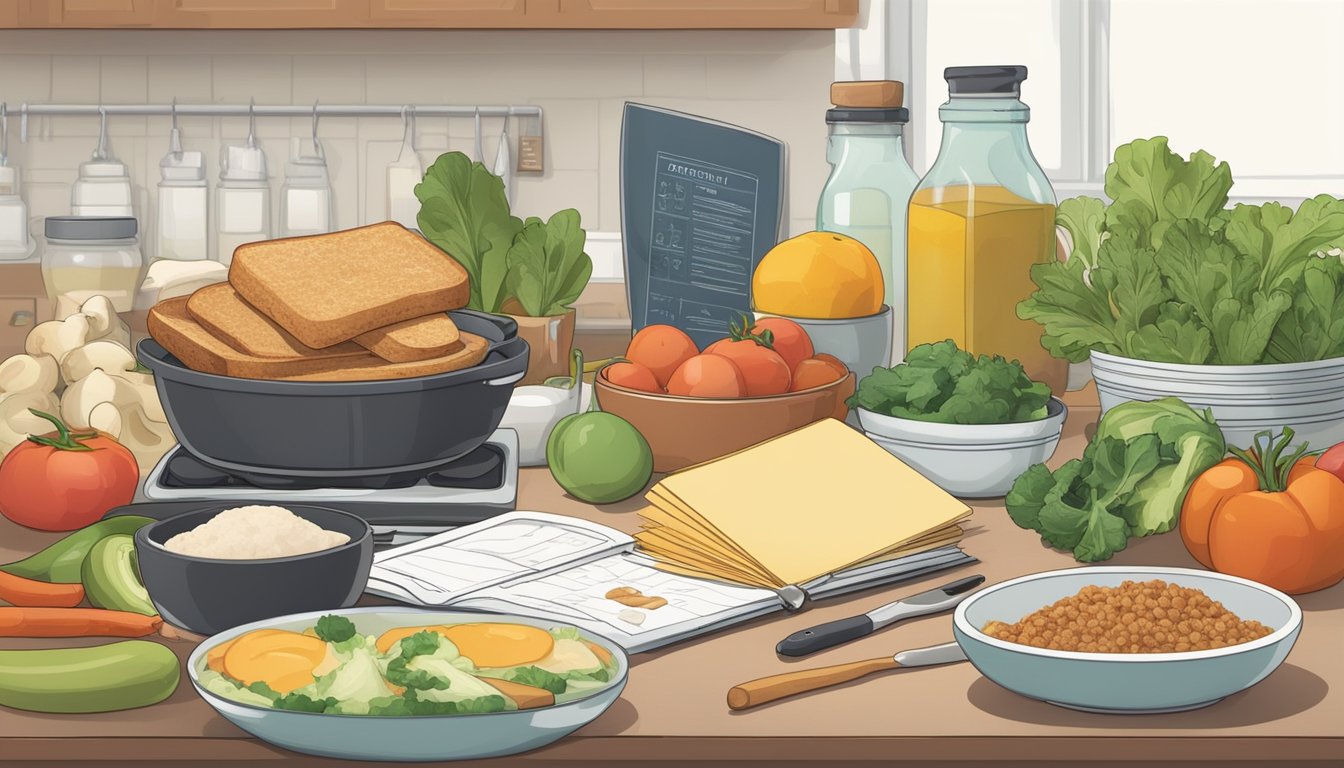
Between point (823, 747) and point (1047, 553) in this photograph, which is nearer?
point (823, 747)

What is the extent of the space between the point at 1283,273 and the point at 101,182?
274cm

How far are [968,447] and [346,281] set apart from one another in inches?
24.8

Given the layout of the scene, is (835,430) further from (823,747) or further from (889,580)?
(823,747)

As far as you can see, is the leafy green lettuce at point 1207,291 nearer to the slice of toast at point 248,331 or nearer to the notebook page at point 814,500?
the notebook page at point 814,500

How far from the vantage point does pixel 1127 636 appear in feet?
2.98

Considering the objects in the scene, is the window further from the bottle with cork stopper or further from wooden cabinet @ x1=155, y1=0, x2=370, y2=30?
the bottle with cork stopper

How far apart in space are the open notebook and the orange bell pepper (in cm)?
20

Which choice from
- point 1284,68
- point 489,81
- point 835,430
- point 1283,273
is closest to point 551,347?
point 835,430

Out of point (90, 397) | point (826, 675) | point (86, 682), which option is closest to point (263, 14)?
point (90, 397)

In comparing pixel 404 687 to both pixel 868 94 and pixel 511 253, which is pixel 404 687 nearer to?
pixel 511 253

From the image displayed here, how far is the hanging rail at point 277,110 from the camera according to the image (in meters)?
3.37

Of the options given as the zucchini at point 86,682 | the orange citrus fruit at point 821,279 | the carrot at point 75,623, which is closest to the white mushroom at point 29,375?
the carrot at point 75,623

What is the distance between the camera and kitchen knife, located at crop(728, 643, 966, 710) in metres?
0.89

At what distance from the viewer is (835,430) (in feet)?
4.22
